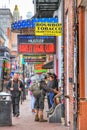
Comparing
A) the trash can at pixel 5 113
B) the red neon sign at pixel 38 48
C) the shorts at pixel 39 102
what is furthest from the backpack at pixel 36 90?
the red neon sign at pixel 38 48

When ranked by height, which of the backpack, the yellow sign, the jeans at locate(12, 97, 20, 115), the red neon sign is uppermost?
the yellow sign

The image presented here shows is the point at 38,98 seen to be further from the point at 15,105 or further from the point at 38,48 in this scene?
the point at 38,48

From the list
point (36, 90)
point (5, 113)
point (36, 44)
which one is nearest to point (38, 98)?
point (36, 90)

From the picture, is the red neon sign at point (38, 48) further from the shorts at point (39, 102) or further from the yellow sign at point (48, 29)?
the yellow sign at point (48, 29)

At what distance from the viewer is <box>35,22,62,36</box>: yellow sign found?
14.9 metres

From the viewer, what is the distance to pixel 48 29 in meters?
14.9

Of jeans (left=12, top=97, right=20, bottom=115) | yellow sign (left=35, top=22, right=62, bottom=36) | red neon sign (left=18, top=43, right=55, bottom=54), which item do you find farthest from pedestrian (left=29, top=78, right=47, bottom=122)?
red neon sign (left=18, top=43, right=55, bottom=54)

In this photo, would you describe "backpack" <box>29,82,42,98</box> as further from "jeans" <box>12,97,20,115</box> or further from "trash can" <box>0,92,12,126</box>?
"trash can" <box>0,92,12,126</box>

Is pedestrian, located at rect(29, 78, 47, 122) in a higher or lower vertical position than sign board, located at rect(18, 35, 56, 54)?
lower

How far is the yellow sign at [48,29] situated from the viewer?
14.9 meters

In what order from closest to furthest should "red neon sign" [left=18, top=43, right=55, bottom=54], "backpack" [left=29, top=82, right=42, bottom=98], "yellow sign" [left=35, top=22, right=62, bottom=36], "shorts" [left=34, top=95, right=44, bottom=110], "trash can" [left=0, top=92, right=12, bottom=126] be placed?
"yellow sign" [left=35, top=22, right=62, bottom=36], "trash can" [left=0, top=92, right=12, bottom=126], "shorts" [left=34, top=95, right=44, bottom=110], "backpack" [left=29, top=82, right=42, bottom=98], "red neon sign" [left=18, top=43, right=55, bottom=54]

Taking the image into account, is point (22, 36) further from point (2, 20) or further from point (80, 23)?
point (2, 20)

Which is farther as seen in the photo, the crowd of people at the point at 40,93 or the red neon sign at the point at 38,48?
the red neon sign at the point at 38,48

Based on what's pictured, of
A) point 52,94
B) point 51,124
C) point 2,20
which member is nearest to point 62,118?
point 51,124
